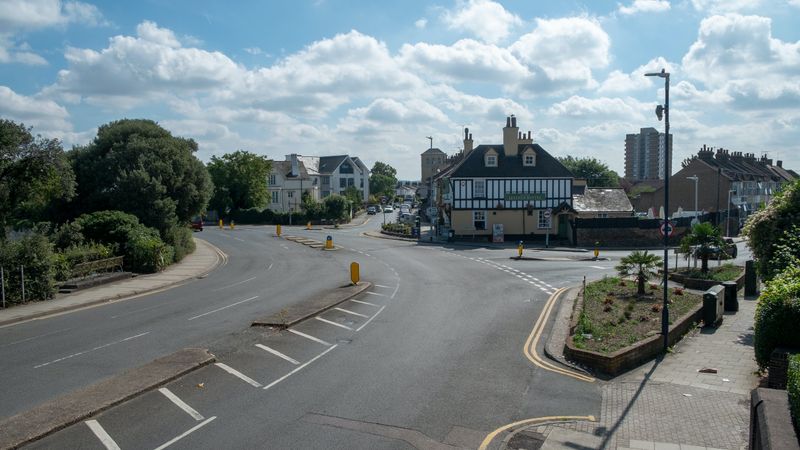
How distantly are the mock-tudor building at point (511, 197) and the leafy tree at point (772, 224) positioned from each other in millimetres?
34574

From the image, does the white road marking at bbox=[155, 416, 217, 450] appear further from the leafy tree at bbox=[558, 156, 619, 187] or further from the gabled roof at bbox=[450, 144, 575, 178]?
the leafy tree at bbox=[558, 156, 619, 187]

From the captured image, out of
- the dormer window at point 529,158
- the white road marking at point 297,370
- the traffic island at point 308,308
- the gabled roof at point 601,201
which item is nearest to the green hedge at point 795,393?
the white road marking at point 297,370

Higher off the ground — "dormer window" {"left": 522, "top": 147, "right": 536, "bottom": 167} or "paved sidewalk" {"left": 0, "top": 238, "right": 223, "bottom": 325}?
"dormer window" {"left": 522, "top": 147, "right": 536, "bottom": 167}

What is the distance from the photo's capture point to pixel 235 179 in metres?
82.2

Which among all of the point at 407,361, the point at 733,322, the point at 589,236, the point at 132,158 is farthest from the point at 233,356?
the point at 589,236

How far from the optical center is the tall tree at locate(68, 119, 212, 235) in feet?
119

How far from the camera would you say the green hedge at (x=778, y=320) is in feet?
38.1

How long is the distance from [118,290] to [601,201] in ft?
146

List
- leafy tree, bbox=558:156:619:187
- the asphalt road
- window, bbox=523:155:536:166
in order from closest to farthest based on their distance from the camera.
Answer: the asphalt road < window, bbox=523:155:536:166 < leafy tree, bbox=558:156:619:187

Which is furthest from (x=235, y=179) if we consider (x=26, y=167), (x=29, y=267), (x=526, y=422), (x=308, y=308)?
(x=526, y=422)

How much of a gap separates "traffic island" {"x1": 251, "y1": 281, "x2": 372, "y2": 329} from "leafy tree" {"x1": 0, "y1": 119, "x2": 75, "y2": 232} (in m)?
15.5

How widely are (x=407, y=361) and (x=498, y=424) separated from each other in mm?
4067

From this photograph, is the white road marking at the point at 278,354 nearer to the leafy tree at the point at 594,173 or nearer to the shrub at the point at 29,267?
the shrub at the point at 29,267

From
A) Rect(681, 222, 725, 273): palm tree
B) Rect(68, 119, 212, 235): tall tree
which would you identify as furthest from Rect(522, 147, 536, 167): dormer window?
Rect(68, 119, 212, 235): tall tree
